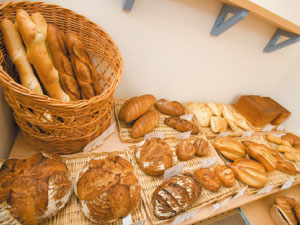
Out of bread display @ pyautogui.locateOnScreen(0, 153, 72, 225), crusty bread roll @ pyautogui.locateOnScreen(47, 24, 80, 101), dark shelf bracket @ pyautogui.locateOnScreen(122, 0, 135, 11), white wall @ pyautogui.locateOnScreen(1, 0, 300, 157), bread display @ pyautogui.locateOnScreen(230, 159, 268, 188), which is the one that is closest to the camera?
bread display @ pyautogui.locateOnScreen(0, 153, 72, 225)

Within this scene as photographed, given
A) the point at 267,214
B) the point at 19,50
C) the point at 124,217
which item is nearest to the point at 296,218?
the point at 267,214

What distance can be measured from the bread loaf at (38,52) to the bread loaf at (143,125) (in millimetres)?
449

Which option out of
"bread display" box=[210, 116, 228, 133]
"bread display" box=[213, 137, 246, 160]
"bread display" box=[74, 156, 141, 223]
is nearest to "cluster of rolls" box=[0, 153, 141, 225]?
"bread display" box=[74, 156, 141, 223]

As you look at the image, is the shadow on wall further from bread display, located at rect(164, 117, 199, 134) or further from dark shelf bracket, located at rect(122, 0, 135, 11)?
bread display, located at rect(164, 117, 199, 134)

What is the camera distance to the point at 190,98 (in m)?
1.51

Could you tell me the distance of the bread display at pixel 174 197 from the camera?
70 centimetres

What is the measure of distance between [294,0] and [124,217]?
1852 millimetres

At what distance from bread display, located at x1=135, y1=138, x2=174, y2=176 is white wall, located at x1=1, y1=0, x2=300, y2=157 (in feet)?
1.65

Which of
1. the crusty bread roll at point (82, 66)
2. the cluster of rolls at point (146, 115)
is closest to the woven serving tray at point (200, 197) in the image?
→ the cluster of rolls at point (146, 115)

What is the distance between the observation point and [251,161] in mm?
1104

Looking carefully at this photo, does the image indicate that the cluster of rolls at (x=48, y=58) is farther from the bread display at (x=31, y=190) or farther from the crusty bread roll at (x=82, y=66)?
the bread display at (x=31, y=190)

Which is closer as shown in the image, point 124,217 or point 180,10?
point 124,217

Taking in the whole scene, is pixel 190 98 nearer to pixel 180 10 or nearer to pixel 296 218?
pixel 180 10

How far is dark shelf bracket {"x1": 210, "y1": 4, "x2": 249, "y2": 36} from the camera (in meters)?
0.87
